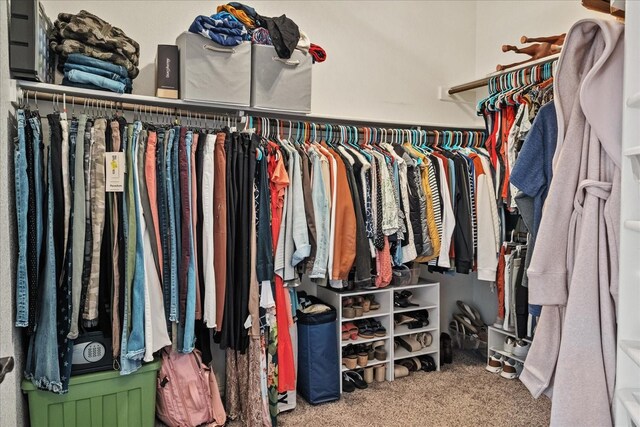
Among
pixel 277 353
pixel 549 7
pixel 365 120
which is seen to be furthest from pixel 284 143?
pixel 549 7

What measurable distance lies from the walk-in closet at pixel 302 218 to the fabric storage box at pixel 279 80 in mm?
11

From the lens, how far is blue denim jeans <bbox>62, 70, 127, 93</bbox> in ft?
7.10

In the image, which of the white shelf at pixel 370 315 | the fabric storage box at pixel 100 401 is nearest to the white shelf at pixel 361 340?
the white shelf at pixel 370 315

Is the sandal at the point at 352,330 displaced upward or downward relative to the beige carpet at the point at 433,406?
upward

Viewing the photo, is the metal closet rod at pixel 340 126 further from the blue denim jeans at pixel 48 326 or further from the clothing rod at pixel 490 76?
the blue denim jeans at pixel 48 326

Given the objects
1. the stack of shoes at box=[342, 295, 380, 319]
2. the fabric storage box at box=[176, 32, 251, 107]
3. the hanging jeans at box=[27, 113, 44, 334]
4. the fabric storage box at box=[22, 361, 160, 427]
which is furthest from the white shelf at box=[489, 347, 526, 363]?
the hanging jeans at box=[27, 113, 44, 334]

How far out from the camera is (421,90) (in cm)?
358

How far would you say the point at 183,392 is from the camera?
2.38 meters

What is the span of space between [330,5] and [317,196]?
1485mm

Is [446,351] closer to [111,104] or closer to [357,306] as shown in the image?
[357,306]

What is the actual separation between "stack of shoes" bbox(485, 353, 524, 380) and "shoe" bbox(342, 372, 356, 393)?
0.98m

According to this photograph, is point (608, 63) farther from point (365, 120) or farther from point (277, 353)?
point (277, 353)

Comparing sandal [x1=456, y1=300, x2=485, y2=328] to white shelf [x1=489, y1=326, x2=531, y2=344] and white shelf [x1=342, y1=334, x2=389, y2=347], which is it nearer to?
white shelf [x1=489, y1=326, x2=531, y2=344]

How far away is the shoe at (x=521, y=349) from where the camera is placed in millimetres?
3016
